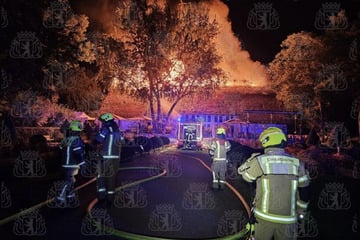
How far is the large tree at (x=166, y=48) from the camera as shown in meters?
32.9

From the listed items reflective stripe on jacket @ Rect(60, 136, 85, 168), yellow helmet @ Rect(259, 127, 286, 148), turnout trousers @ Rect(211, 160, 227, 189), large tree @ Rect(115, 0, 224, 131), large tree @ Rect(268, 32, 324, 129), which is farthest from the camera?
large tree @ Rect(115, 0, 224, 131)

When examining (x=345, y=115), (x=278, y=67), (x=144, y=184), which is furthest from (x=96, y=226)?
(x=345, y=115)

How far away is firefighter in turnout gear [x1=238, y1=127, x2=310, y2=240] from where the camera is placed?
3.78 metres

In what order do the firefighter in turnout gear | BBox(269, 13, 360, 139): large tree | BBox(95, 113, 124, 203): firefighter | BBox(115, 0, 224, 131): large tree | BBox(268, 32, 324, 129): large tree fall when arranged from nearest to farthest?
the firefighter in turnout gear < BBox(95, 113, 124, 203): firefighter < BBox(269, 13, 360, 139): large tree < BBox(268, 32, 324, 129): large tree < BBox(115, 0, 224, 131): large tree

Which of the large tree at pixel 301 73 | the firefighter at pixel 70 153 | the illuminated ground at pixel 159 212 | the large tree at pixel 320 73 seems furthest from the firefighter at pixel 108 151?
the large tree at pixel 301 73

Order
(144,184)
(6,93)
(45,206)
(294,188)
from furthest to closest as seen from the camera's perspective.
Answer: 1. (6,93)
2. (144,184)
3. (45,206)
4. (294,188)

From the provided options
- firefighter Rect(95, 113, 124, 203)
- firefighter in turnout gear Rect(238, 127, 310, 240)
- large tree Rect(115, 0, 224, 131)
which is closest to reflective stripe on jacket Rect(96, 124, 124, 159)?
firefighter Rect(95, 113, 124, 203)

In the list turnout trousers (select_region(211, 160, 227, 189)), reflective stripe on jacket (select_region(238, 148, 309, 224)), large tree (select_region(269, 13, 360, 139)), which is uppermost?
large tree (select_region(269, 13, 360, 139))

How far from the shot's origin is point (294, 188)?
3812 millimetres

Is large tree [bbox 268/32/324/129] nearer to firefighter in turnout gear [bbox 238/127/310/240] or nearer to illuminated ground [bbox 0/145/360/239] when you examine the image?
illuminated ground [bbox 0/145/360/239]

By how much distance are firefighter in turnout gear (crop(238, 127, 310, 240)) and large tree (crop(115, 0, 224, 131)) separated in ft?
97.7

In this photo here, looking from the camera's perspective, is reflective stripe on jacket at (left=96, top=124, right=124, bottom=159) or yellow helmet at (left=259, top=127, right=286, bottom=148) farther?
reflective stripe on jacket at (left=96, top=124, right=124, bottom=159)

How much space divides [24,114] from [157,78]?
14.1 meters

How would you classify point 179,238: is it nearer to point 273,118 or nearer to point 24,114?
point 24,114
